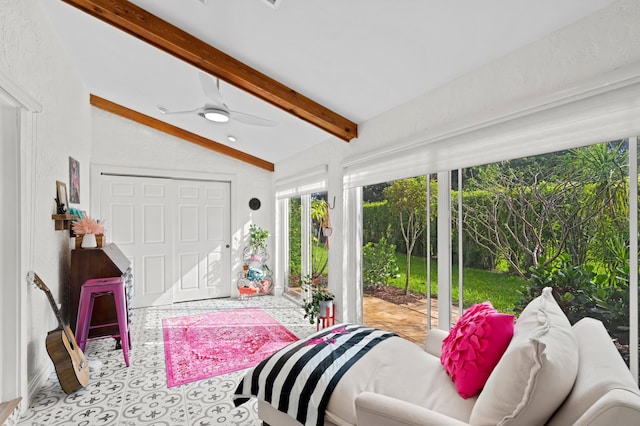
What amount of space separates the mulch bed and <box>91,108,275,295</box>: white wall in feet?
8.61

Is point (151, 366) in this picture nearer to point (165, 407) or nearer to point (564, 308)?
point (165, 407)

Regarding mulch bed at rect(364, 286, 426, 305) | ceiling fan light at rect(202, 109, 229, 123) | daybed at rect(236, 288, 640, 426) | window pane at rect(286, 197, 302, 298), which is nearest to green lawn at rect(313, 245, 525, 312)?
mulch bed at rect(364, 286, 426, 305)

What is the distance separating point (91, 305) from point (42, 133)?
4.66 feet

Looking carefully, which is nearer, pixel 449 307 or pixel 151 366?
pixel 449 307

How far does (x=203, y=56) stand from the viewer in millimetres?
2545

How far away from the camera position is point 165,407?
7.13 ft

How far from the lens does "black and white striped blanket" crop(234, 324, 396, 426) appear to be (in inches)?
58.8

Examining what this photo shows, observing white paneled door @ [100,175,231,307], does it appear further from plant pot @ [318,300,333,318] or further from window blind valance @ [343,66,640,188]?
window blind valance @ [343,66,640,188]

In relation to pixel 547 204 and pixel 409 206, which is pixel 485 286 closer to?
pixel 547 204

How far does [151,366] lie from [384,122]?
9.64 feet

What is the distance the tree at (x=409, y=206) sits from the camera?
108 inches

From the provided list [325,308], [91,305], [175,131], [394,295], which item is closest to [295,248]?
[325,308]

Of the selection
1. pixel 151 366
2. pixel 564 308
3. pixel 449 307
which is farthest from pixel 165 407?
pixel 564 308

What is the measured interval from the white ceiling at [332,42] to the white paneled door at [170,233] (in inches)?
63.1
